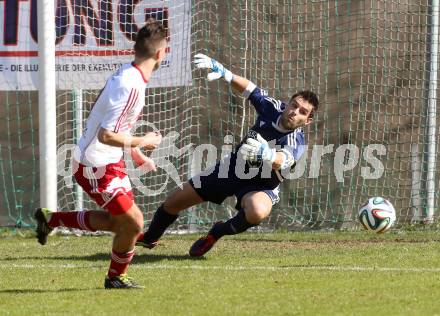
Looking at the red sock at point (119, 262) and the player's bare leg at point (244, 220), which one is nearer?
the red sock at point (119, 262)

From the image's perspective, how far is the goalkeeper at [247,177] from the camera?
8617 millimetres

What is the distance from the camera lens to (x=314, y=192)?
38.4 feet

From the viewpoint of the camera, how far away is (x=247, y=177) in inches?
354

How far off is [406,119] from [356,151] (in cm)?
74

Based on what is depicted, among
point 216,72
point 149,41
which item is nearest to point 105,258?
point 216,72

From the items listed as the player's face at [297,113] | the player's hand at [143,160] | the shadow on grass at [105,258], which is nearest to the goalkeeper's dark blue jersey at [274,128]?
the player's face at [297,113]

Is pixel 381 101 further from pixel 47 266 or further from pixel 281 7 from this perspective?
pixel 47 266

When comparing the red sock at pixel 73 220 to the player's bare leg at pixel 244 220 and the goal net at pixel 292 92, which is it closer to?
the player's bare leg at pixel 244 220

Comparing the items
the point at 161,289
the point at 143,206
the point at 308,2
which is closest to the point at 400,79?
the point at 308,2

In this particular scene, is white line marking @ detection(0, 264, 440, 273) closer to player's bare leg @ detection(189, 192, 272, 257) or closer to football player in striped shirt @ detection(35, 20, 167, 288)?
player's bare leg @ detection(189, 192, 272, 257)

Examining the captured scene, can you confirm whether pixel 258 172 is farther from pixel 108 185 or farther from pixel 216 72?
pixel 108 185

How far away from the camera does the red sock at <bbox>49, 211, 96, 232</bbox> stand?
7363mm

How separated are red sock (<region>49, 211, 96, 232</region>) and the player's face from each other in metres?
2.32

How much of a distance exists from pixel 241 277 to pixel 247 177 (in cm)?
164
